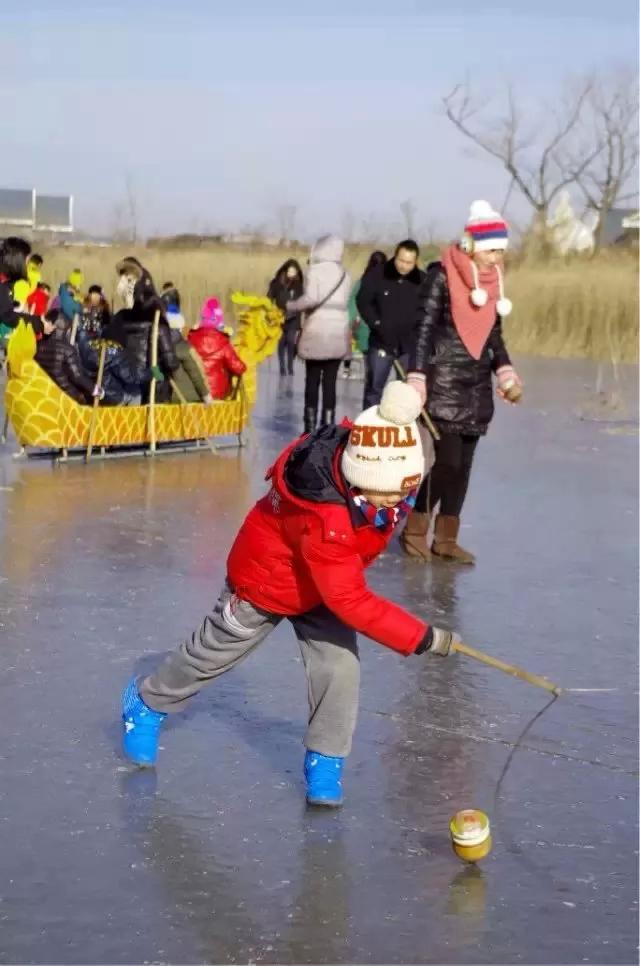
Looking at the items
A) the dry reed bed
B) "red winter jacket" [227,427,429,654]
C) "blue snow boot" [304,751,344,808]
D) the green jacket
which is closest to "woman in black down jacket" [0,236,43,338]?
the green jacket

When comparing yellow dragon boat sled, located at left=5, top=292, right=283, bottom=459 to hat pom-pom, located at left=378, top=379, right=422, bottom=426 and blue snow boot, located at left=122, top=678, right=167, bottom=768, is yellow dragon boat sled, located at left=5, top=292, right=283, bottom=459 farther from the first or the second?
hat pom-pom, located at left=378, top=379, right=422, bottom=426

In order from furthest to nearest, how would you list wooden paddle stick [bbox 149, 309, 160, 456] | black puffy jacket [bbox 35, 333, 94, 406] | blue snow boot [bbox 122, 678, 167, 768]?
1. wooden paddle stick [bbox 149, 309, 160, 456]
2. black puffy jacket [bbox 35, 333, 94, 406]
3. blue snow boot [bbox 122, 678, 167, 768]

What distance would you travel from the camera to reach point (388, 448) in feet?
14.2

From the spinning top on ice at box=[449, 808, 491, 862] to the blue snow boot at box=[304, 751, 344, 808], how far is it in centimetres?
48

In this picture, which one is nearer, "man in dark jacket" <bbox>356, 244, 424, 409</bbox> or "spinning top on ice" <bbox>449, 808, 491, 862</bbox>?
"spinning top on ice" <bbox>449, 808, 491, 862</bbox>

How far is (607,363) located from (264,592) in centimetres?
2115

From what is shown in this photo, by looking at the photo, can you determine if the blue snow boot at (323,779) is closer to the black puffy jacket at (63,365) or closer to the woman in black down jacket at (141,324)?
the black puffy jacket at (63,365)

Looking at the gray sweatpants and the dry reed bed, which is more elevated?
the dry reed bed

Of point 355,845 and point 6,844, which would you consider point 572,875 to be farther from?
point 6,844

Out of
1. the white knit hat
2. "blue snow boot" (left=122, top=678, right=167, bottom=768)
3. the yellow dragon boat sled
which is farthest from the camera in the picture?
the yellow dragon boat sled

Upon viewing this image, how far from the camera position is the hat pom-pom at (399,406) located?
4.41 m

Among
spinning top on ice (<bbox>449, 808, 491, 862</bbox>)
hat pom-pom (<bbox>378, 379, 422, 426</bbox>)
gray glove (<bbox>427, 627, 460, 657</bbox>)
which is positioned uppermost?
hat pom-pom (<bbox>378, 379, 422, 426</bbox>)

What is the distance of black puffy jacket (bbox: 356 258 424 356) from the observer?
12797 millimetres

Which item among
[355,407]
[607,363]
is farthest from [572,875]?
[607,363]
